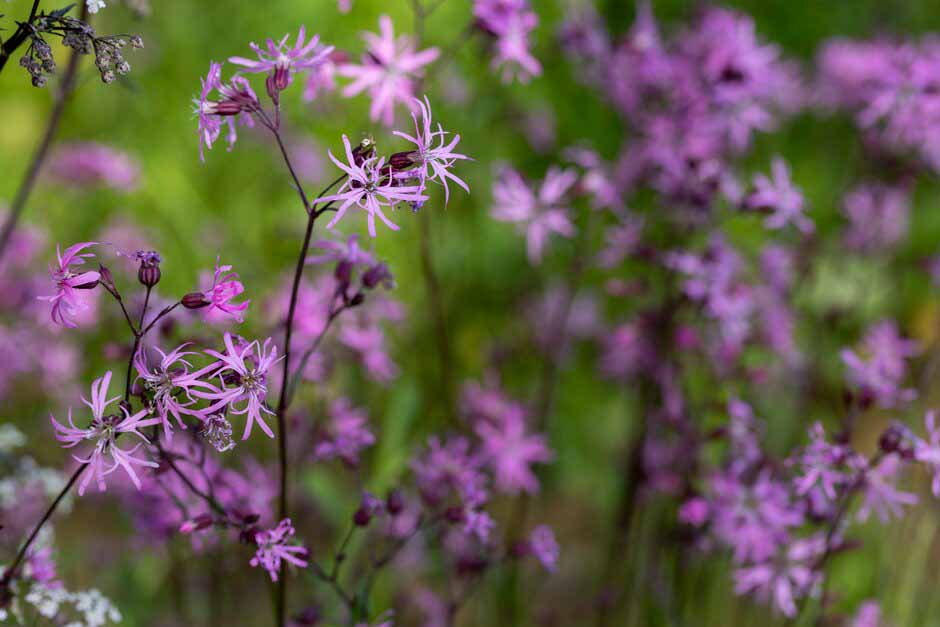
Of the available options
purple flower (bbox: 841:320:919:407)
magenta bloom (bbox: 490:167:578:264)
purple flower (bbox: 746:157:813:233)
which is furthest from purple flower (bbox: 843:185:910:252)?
magenta bloom (bbox: 490:167:578:264)

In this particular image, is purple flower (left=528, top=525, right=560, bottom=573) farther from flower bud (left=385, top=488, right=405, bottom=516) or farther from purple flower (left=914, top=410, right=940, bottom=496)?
purple flower (left=914, top=410, right=940, bottom=496)

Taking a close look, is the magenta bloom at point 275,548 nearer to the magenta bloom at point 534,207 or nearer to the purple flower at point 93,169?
the magenta bloom at point 534,207

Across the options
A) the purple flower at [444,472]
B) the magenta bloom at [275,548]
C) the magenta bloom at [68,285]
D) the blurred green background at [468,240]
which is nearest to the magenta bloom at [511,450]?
the blurred green background at [468,240]

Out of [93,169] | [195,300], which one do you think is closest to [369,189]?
[195,300]

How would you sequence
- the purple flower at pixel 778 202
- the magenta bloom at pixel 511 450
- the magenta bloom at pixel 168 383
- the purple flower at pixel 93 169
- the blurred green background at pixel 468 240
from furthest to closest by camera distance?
the purple flower at pixel 93 169 < the blurred green background at pixel 468 240 < the magenta bloom at pixel 511 450 < the purple flower at pixel 778 202 < the magenta bloom at pixel 168 383

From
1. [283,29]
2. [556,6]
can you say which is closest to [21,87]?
[283,29]

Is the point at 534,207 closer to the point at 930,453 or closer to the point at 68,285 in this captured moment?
the point at 930,453
